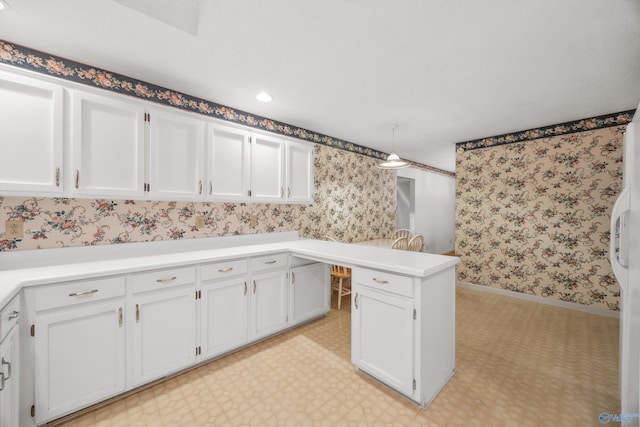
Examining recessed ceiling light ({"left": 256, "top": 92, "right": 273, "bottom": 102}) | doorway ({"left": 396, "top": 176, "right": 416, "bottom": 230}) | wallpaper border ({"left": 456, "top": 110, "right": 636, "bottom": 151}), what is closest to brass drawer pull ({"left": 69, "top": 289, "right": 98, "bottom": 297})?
recessed ceiling light ({"left": 256, "top": 92, "right": 273, "bottom": 102})

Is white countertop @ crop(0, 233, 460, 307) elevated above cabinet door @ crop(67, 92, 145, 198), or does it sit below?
below

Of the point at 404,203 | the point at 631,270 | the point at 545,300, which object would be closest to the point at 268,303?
the point at 631,270

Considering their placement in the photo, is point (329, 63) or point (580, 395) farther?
point (329, 63)

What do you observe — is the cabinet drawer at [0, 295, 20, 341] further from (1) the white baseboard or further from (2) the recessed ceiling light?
(1) the white baseboard

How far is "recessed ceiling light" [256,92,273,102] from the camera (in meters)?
2.43

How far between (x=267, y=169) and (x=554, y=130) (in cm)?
368

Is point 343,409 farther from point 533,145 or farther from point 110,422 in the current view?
point 533,145

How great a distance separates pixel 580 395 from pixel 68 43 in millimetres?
4121

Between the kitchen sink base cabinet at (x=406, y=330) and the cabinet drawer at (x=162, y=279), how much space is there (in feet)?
4.02

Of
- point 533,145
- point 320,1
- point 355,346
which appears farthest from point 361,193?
point 320,1

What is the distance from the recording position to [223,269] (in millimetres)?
2074

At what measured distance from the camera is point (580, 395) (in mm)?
1733

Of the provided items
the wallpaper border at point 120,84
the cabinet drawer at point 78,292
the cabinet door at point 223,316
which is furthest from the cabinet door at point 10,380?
the wallpaper border at point 120,84

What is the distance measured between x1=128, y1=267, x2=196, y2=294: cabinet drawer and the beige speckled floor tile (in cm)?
71
